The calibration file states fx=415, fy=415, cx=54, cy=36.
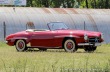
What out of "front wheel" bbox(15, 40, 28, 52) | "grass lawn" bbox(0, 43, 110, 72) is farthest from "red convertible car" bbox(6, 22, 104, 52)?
"grass lawn" bbox(0, 43, 110, 72)

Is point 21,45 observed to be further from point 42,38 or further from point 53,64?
point 53,64

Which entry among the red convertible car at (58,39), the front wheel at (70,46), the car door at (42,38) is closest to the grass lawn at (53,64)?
the red convertible car at (58,39)

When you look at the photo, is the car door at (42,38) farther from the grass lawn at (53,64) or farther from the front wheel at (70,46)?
the grass lawn at (53,64)

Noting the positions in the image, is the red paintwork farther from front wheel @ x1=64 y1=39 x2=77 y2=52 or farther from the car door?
front wheel @ x1=64 y1=39 x2=77 y2=52

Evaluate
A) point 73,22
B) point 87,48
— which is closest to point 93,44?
point 87,48

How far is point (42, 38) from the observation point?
20.1 m

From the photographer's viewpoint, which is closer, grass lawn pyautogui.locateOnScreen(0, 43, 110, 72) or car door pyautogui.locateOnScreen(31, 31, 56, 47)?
grass lawn pyautogui.locateOnScreen(0, 43, 110, 72)

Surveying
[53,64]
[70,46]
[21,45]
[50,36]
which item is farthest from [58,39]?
[53,64]

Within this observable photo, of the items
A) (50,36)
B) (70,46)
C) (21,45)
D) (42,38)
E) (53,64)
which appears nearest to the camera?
(53,64)

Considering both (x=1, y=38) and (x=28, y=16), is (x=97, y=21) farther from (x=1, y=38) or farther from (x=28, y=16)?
(x=1, y=38)

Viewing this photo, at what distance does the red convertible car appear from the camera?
63.6 feet

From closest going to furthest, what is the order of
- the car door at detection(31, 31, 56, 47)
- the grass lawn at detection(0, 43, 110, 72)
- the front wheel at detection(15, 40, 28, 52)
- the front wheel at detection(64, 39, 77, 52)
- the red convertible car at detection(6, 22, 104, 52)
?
the grass lawn at detection(0, 43, 110, 72) < the red convertible car at detection(6, 22, 104, 52) < the front wheel at detection(64, 39, 77, 52) < the car door at detection(31, 31, 56, 47) < the front wheel at detection(15, 40, 28, 52)

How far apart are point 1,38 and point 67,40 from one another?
13.3m

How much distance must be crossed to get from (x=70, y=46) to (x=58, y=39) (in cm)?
66
